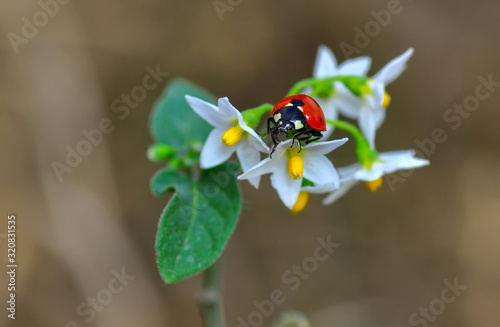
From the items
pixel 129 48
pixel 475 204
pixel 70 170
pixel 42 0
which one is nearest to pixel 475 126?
pixel 475 204

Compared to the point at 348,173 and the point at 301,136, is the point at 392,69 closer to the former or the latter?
the point at 348,173

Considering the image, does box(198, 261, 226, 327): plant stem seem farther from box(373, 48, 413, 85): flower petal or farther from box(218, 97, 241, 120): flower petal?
box(373, 48, 413, 85): flower petal

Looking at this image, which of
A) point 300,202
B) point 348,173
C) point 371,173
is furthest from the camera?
point 348,173

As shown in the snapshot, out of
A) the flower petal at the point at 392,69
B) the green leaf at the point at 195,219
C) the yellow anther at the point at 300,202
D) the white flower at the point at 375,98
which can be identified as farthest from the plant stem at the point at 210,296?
the flower petal at the point at 392,69

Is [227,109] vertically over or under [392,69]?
over

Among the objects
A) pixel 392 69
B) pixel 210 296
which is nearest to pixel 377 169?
pixel 392 69

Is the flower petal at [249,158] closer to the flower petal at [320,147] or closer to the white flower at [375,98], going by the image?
the flower petal at [320,147]

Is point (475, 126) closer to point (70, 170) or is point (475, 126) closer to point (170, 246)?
point (70, 170)
